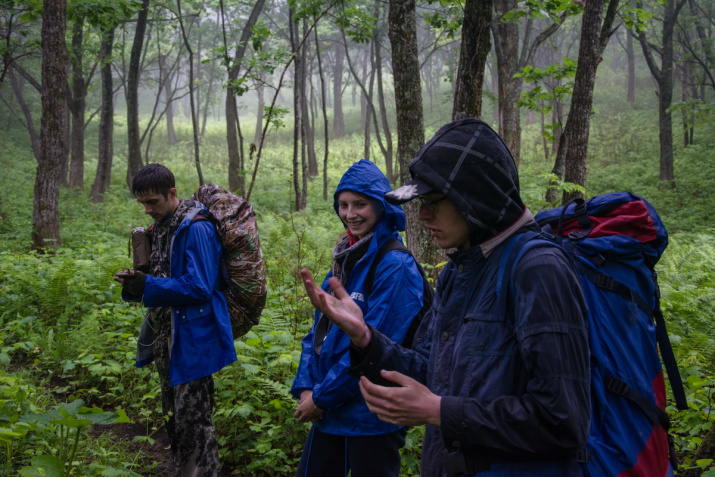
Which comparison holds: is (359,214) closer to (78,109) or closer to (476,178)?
(476,178)

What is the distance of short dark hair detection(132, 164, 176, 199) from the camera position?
3453mm

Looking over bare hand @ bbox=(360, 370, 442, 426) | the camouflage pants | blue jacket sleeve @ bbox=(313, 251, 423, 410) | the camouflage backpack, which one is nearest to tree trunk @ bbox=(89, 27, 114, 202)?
the camouflage backpack

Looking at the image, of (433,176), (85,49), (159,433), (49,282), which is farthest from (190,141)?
(433,176)

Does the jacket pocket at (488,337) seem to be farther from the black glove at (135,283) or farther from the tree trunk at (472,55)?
the tree trunk at (472,55)

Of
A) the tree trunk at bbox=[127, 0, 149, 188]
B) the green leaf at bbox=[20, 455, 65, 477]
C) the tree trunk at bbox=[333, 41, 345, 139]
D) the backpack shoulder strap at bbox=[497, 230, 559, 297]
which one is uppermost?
the tree trunk at bbox=[333, 41, 345, 139]

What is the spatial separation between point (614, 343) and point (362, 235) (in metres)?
1.53

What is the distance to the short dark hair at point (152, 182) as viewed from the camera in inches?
136

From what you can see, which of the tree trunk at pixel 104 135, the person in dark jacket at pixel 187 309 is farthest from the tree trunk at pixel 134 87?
the person in dark jacket at pixel 187 309

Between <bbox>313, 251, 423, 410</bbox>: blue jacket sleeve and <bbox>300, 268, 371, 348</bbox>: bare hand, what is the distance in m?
0.55

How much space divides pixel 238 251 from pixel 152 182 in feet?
2.48

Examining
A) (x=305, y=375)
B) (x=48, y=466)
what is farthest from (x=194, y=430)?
(x=305, y=375)

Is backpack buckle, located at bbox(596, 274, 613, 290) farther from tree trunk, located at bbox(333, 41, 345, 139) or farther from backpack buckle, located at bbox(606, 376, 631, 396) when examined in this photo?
tree trunk, located at bbox(333, 41, 345, 139)

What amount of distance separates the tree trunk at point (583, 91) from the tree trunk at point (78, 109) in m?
13.4

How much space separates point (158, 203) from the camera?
3512mm
